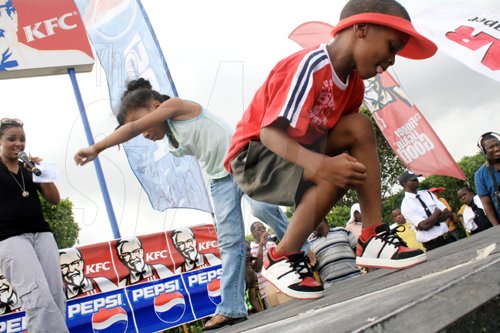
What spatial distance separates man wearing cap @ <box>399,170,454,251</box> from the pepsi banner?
2258 mm

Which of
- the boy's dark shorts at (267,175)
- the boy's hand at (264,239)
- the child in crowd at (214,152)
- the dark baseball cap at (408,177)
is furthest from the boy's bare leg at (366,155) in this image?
the dark baseball cap at (408,177)

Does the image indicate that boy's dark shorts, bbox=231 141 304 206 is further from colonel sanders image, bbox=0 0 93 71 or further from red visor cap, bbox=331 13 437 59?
colonel sanders image, bbox=0 0 93 71

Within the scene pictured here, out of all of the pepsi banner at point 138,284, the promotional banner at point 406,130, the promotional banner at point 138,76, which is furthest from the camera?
the promotional banner at point 406,130

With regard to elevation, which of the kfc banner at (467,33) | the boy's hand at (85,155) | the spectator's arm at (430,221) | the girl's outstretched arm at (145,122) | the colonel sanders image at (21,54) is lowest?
the spectator's arm at (430,221)

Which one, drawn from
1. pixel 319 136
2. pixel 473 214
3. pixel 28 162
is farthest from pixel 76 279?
pixel 473 214

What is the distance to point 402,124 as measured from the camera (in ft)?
19.4

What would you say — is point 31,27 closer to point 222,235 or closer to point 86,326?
point 86,326

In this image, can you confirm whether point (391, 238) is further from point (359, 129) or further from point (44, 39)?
point (44, 39)

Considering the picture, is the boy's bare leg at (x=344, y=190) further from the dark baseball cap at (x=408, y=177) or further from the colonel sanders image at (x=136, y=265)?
the dark baseball cap at (x=408, y=177)

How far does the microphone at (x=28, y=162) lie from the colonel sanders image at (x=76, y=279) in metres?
2.11

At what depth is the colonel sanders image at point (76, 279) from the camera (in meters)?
4.44

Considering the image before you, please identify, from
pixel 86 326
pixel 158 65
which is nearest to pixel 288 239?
pixel 158 65

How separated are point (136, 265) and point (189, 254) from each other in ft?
1.97

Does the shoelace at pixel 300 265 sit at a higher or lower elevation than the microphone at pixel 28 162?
lower
